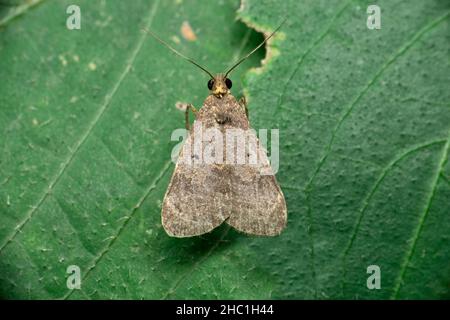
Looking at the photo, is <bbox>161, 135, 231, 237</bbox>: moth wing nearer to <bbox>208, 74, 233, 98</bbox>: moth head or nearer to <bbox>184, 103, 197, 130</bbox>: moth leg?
<bbox>184, 103, 197, 130</bbox>: moth leg

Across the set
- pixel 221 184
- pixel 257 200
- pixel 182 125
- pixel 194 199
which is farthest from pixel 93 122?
pixel 257 200

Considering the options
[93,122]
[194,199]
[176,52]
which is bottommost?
[194,199]

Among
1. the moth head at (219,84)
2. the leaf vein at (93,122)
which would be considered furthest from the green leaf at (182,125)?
the moth head at (219,84)

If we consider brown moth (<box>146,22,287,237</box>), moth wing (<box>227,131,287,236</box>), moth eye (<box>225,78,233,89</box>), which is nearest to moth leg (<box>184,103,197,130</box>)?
brown moth (<box>146,22,287,237</box>)

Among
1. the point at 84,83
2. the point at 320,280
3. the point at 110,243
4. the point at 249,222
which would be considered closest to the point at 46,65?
the point at 84,83

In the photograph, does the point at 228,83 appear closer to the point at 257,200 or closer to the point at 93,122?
the point at 257,200

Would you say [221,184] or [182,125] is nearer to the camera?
[221,184]

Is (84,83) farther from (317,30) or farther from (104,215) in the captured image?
(317,30)
